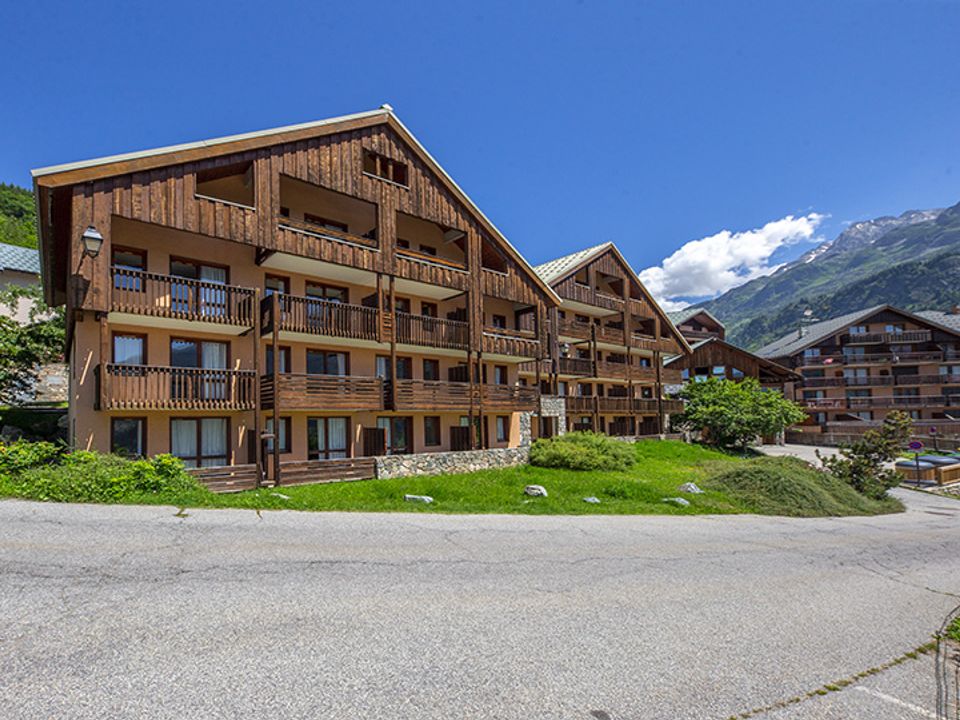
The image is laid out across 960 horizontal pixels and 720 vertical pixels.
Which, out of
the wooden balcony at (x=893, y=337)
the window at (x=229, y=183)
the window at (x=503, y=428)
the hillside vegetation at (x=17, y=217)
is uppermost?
the hillside vegetation at (x=17, y=217)

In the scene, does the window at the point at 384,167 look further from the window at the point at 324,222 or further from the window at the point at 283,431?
the window at the point at 283,431

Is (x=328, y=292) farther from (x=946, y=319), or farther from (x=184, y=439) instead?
(x=946, y=319)

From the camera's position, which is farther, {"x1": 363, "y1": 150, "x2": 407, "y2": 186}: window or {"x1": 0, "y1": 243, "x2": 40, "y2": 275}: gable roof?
{"x1": 0, "y1": 243, "x2": 40, "y2": 275}: gable roof

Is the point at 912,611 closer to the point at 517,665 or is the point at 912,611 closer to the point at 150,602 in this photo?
the point at 517,665

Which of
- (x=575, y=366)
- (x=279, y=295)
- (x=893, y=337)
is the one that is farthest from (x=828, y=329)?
(x=279, y=295)

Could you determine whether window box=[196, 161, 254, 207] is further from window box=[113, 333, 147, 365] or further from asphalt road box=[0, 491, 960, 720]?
asphalt road box=[0, 491, 960, 720]

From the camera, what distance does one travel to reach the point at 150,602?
675 cm

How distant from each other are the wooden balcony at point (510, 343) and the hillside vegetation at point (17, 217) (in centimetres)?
5752

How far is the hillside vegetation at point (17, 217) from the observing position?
60344 millimetres

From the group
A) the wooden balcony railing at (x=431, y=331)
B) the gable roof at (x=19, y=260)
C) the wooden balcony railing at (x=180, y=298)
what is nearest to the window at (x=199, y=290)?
the wooden balcony railing at (x=180, y=298)

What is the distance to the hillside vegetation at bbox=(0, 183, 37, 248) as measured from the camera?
2376 inches

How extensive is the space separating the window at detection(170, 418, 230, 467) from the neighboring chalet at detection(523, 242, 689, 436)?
1953 centimetres

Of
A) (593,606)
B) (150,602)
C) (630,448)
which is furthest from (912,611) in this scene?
(630,448)

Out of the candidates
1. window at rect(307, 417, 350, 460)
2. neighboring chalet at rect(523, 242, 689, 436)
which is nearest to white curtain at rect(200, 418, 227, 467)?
window at rect(307, 417, 350, 460)
